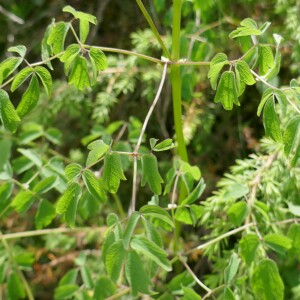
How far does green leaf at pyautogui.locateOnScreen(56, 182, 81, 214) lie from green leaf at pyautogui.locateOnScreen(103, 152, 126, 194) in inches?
1.9

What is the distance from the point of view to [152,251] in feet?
2.95

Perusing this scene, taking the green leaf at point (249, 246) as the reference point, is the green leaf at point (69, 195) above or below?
above

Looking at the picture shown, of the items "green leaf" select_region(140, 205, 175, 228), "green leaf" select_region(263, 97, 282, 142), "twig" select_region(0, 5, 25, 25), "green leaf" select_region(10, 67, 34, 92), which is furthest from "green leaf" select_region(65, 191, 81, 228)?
"twig" select_region(0, 5, 25, 25)

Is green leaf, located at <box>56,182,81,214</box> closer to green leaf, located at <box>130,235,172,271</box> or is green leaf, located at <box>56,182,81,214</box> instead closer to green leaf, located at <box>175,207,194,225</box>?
green leaf, located at <box>130,235,172,271</box>

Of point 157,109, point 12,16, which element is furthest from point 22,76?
point 12,16

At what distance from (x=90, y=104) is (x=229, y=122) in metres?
0.42

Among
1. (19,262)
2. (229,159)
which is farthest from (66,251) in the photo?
(229,159)

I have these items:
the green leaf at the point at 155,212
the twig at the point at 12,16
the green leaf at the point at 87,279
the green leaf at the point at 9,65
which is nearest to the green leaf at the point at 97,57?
the green leaf at the point at 9,65

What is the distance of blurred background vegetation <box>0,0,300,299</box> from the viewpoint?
1526 millimetres

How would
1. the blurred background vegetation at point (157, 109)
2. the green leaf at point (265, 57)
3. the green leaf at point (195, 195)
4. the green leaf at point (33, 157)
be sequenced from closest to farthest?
the green leaf at point (265, 57) → the green leaf at point (195, 195) → the green leaf at point (33, 157) → the blurred background vegetation at point (157, 109)

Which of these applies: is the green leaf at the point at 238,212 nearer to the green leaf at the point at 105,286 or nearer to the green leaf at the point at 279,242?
the green leaf at the point at 279,242

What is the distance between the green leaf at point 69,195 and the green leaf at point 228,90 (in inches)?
10.6

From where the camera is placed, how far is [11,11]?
2.16 meters

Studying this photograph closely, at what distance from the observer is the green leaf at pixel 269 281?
101 cm
